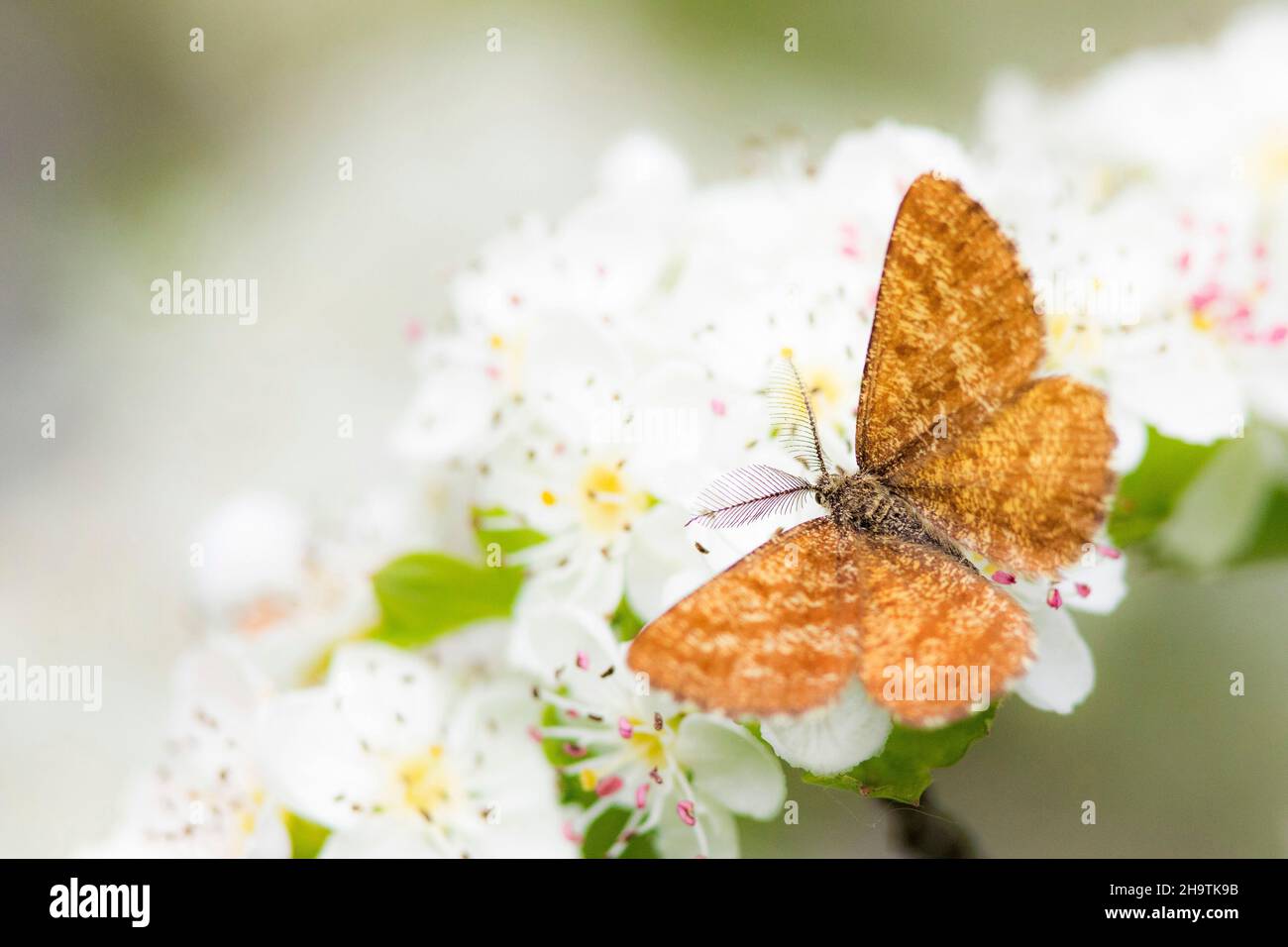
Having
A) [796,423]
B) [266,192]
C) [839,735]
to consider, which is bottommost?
[839,735]

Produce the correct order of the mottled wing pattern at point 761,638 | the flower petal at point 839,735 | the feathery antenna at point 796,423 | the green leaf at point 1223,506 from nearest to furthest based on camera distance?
the mottled wing pattern at point 761,638 < the flower petal at point 839,735 < the feathery antenna at point 796,423 < the green leaf at point 1223,506

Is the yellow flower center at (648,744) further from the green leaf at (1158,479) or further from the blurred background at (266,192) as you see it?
the blurred background at (266,192)

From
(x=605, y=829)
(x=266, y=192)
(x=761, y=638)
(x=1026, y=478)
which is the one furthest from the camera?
(x=266, y=192)

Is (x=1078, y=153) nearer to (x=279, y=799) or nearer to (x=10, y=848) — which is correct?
(x=279, y=799)

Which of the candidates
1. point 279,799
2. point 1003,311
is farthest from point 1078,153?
point 279,799

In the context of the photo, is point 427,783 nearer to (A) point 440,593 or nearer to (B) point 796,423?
(A) point 440,593

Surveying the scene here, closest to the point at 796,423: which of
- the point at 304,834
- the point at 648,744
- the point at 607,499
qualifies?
the point at 607,499

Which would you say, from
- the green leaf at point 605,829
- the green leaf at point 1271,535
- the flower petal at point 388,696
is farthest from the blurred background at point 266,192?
the green leaf at point 605,829
